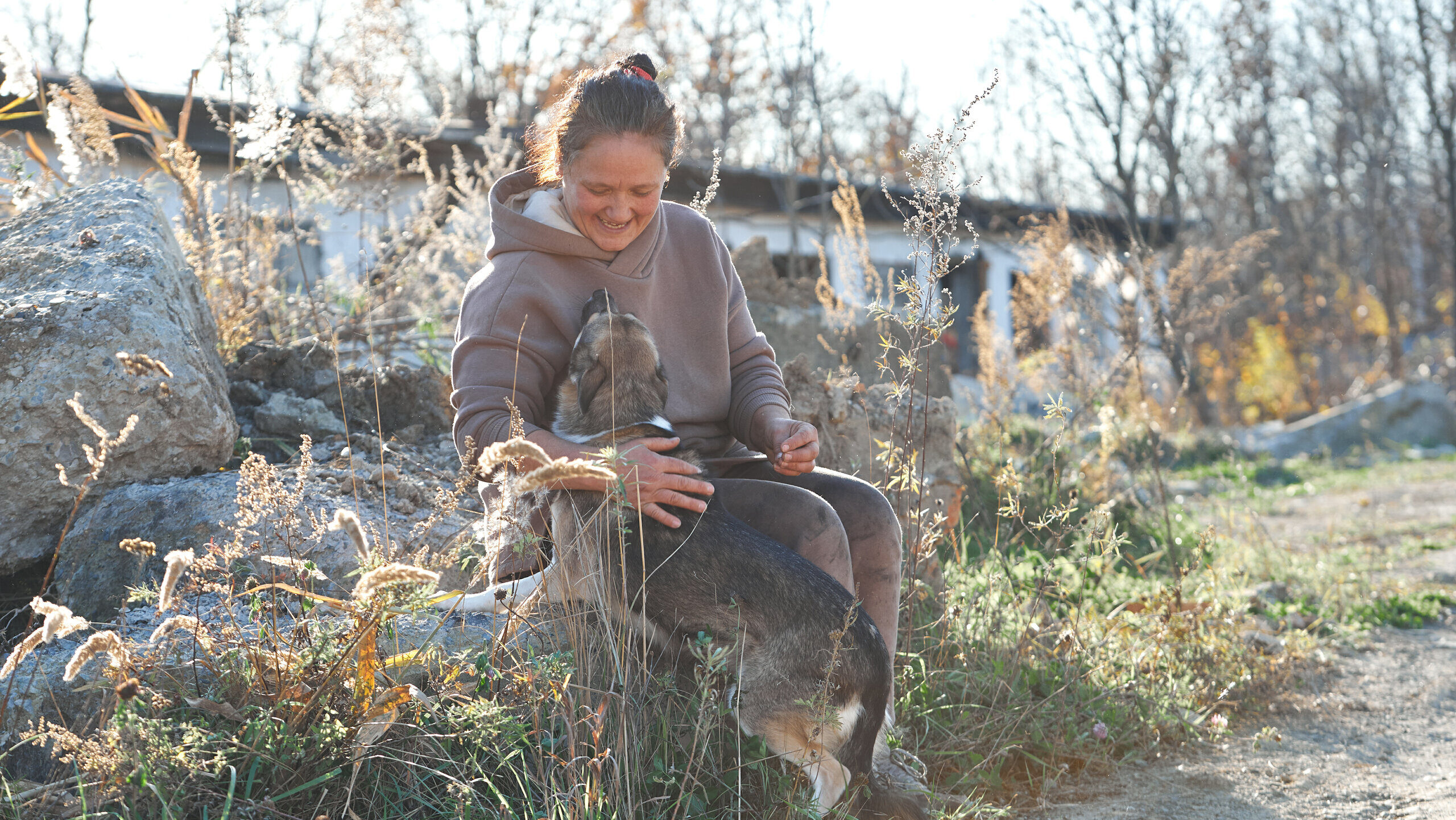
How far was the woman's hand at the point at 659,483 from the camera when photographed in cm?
245

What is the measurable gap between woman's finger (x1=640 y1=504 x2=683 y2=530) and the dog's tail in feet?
1.84

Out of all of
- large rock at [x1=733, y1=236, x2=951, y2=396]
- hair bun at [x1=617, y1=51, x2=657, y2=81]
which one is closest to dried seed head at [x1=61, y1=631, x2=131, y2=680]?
hair bun at [x1=617, y1=51, x2=657, y2=81]

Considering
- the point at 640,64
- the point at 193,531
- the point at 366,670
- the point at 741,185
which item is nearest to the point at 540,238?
the point at 640,64

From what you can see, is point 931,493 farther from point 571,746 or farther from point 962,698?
point 571,746

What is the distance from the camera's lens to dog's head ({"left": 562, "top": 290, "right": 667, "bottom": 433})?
292cm

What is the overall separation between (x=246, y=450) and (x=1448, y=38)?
60.0 ft

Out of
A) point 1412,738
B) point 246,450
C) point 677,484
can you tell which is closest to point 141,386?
point 246,450

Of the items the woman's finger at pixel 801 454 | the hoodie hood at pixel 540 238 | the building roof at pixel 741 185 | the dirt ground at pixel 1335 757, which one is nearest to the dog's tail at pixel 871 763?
the woman's finger at pixel 801 454

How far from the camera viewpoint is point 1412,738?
12.5ft

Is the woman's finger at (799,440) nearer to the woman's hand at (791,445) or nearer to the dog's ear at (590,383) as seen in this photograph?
the woman's hand at (791,445)

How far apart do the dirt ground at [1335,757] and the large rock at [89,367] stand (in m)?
3.18

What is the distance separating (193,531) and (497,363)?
126 centimetres

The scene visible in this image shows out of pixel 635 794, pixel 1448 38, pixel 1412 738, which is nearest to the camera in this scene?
pixel 635 794

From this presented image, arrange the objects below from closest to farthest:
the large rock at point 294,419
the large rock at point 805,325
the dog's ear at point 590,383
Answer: the dog's ear at point 590,383, the large rock at point 294,419, the large rock at point 805,325
